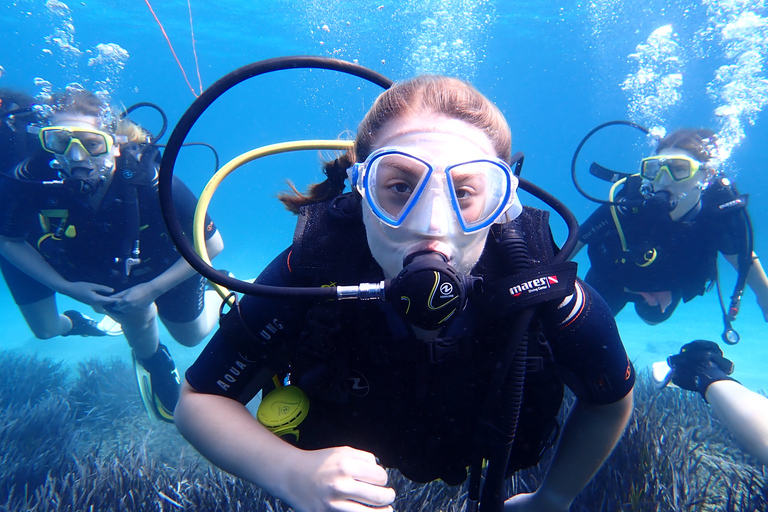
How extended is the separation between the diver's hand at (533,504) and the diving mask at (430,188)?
1770 millimetres

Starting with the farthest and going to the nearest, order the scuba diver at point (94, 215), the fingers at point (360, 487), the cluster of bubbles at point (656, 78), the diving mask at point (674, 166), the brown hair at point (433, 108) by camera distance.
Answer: the cluster of bubbles at point (656, 78), the diving mask at point (674, 166), the scuba diver at point (94, 215), the brown hair at point (433, 108), the fingers at point (360, 487)

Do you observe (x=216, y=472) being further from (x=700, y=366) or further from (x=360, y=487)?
(x=700, y=366)

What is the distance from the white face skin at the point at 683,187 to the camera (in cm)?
542

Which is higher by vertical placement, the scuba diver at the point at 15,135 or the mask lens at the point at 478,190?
the mask lens at the point at 478,190

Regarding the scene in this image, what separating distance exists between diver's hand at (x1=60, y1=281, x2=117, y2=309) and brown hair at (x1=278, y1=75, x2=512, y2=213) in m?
4.20

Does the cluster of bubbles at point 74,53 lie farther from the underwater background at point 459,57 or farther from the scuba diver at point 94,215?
the scuba diver at point 94,215

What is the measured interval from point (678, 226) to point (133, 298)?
289 inches

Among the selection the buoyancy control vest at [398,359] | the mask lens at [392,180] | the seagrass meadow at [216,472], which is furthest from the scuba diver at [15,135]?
the mask lens at [392,180]

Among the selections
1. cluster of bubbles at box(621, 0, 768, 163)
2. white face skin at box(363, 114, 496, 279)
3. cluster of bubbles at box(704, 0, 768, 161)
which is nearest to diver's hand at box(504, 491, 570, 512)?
white face skin at box(363, 114, 496, 279)

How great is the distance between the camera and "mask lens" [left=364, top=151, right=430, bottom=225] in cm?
166

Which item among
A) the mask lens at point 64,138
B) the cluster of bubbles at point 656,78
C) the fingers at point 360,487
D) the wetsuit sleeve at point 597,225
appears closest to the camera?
the fingers at point 360,487

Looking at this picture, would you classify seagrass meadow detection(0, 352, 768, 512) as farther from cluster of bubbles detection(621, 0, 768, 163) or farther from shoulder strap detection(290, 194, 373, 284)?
cluster of bubbles detection(621, 0, 768, 163)

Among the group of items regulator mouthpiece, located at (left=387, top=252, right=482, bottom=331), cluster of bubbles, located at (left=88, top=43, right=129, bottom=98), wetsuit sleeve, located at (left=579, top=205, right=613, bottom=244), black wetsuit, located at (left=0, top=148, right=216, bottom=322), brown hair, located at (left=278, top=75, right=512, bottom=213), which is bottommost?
cluster of bubbles, located at (left=88, top=43, right=129, bottom=98)

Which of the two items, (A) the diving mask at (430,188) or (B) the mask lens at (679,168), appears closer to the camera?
(A) the diving mask at (430,188)
